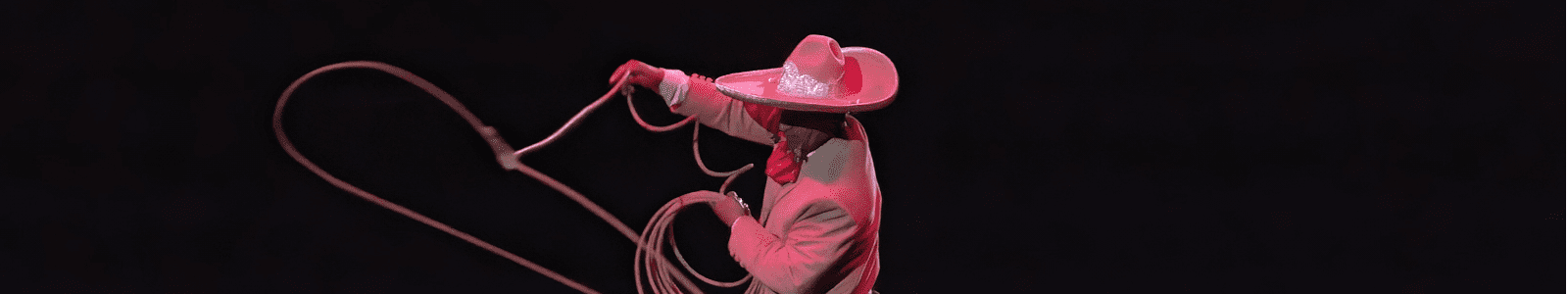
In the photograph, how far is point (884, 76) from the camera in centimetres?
270

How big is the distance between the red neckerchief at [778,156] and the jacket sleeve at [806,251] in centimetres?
11

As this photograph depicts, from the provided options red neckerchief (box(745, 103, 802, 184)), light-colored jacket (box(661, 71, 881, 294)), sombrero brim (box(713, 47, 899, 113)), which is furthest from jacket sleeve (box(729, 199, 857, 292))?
sombrero brim (box(713, 47, 899, 113))

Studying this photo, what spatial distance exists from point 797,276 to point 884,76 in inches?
20.8

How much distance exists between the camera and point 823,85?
103 inches

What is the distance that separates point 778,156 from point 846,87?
0.28 meters

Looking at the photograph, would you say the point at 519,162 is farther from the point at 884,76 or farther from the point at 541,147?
the point at 884,76

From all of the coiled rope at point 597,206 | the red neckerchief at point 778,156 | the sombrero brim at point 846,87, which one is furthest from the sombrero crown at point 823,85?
the coiled rope at point 597,206

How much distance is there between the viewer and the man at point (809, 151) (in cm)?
262

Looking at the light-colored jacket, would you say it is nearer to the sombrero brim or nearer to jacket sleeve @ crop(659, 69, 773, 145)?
jacket sleeve @ crop(659, 69, 773, 145)

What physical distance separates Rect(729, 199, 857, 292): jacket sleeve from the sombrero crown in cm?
26

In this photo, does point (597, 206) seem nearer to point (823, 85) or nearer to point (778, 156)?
point (778, 156)

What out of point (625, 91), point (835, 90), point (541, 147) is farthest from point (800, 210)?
point (541, 147)

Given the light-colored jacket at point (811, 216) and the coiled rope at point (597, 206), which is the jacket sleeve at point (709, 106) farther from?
the coiled rope at point (597, 206)

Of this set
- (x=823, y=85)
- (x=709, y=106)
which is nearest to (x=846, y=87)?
(x=823, y=85)
